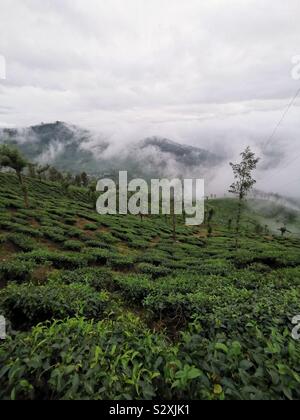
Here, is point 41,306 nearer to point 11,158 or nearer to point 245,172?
point 245,172

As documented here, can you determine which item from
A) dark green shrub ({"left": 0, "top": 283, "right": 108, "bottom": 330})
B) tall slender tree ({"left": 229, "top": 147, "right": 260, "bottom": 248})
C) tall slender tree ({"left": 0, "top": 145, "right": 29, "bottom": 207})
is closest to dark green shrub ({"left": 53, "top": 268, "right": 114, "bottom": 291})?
dark green shrub ({"left": 0, "top": 283, "right": 108, "bottom": 330})

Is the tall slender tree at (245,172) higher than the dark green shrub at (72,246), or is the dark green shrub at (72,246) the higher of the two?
the tall slender tree at (245,172)

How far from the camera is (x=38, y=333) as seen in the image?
4.11 meters

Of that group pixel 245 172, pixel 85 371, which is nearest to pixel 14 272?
pixel 85 371

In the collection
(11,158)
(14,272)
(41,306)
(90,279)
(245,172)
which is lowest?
(90,279)

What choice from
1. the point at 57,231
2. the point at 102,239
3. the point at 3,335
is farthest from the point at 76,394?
the point at 102,239

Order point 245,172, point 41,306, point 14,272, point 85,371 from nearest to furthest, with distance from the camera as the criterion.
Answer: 1. point 85,371
2. point 41,306
3. point 14,272
4. point 245,172

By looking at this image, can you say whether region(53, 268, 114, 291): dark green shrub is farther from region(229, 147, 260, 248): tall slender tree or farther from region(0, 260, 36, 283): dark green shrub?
region(229, 147, 260, 248): tall slender tree

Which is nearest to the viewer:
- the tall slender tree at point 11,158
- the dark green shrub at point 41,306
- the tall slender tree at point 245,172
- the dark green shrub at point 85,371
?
the dark green shrub at point 85,371

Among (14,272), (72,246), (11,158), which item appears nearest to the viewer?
(14,272)

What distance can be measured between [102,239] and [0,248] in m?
12.7

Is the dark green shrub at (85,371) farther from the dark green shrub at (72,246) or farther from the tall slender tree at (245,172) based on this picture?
the tall slender tree at (245,172)

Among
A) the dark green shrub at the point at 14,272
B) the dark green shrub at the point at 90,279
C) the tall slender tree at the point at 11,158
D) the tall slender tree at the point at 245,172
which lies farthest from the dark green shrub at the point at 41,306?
the tall slender tree at the point at 11,158

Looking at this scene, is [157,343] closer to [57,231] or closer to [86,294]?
[86,294]
